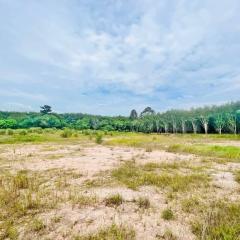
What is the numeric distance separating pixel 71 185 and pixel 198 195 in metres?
4.66

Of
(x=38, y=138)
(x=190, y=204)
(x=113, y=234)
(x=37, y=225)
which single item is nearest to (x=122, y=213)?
(x=113, y=234)

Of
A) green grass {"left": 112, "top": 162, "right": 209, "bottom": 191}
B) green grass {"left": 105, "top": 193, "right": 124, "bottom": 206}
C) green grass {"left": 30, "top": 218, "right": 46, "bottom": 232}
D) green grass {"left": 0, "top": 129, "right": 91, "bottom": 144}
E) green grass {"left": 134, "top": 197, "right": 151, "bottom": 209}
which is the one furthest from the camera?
green grass {"left": 0, "top": 129, "right": 91, "bottom": 144}

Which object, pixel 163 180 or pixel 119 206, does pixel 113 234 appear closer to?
pixel 119 206

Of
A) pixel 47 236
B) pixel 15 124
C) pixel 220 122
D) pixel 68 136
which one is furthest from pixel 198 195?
pixel 15 124

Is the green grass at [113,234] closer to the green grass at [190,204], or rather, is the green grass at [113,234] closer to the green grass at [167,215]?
the green grass at [167,215]

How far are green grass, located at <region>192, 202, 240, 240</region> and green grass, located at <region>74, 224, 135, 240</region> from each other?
4.89ft

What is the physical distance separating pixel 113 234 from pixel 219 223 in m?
2.50

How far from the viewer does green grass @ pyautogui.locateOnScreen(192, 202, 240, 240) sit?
586cm

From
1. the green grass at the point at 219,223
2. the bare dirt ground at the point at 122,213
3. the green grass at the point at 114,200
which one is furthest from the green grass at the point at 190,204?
the green grass at the point at 114,200

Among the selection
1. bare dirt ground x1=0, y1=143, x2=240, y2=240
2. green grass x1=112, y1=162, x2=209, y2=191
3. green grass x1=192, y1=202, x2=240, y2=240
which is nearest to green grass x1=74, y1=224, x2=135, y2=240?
bare dirt ground x1=0, y1=143, x2=240, y2=240

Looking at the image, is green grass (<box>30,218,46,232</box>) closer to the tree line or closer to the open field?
the open field

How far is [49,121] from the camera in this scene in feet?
377

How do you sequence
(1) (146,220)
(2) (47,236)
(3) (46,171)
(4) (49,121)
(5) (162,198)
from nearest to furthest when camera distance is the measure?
(2) (47,236)
(1) (146,220)
(5) (162,198)
(3) (46,171)
(4) (49,121)

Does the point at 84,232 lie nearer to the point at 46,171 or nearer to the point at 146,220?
the point at 146,220
